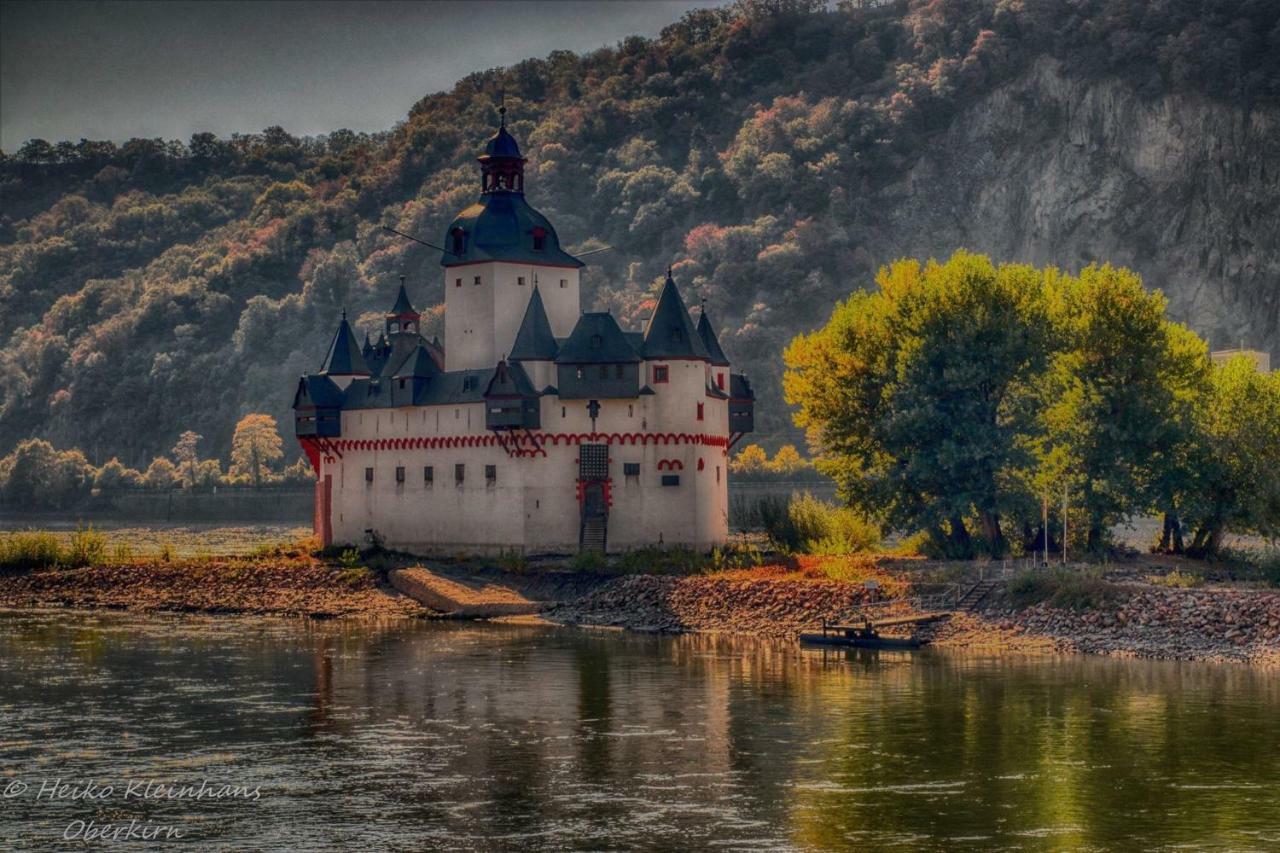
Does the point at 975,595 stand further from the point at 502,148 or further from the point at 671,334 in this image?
the point at 502,148

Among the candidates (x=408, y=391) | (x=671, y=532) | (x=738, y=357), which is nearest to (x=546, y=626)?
(x=671, y=532)

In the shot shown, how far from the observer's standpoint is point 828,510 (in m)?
93.5

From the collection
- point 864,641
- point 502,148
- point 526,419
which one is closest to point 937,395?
point 864,641

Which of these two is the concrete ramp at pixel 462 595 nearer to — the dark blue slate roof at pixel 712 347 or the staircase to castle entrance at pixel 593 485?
the staircase to castle entrance at pixel 593 485

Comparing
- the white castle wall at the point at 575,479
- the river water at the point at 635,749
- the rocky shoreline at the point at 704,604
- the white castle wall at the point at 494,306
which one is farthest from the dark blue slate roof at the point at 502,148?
the river water at the point at 635,749

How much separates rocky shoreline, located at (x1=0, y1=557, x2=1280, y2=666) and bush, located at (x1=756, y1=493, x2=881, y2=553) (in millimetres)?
7224

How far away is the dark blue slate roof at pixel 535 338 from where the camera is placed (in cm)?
9219

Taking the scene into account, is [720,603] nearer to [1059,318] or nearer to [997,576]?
[997,576]

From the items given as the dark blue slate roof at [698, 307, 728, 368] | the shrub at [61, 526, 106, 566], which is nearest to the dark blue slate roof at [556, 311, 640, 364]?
the dark blue slate roof at [698, 307, 728, 368]

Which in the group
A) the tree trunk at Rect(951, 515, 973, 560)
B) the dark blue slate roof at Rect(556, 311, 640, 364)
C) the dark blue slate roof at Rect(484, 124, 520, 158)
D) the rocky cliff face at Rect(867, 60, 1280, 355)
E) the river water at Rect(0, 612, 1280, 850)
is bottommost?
the river water at Rect(0, 612, 1280, 850)

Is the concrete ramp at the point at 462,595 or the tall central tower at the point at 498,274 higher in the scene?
the tall central tower at the point at 498,274

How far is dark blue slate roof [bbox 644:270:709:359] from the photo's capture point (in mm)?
90625

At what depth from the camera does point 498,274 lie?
96188 mm

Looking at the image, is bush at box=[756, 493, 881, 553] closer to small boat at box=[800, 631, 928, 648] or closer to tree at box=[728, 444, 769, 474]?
A: small boat at box=[800, 631, 928, 648]
